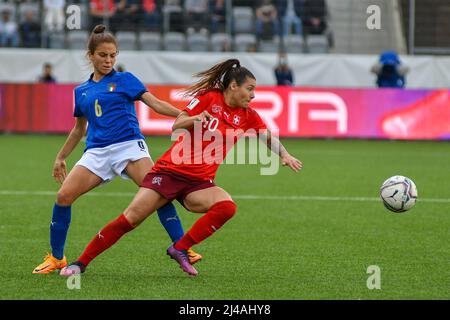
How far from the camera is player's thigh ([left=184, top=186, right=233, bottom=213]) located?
699 centimetres

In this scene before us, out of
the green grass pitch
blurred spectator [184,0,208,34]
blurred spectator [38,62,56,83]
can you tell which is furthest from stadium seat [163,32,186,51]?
the green grass pitch

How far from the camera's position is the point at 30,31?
80.5 ft

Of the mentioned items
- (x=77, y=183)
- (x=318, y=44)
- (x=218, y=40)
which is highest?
(x=218, y=40)

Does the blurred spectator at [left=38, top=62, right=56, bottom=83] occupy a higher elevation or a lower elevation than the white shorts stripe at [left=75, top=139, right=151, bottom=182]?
higher

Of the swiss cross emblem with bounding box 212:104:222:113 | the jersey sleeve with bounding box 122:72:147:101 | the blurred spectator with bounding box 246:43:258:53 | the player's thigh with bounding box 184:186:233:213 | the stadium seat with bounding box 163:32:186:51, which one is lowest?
the player's thigh with bounding box 184:186:233:213

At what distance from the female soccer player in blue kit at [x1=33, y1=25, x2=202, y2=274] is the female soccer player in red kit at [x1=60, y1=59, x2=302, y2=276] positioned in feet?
0.98

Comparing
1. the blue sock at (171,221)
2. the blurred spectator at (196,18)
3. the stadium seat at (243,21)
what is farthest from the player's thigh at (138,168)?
the stadium seat at (243,21)

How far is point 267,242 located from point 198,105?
2.27 metres

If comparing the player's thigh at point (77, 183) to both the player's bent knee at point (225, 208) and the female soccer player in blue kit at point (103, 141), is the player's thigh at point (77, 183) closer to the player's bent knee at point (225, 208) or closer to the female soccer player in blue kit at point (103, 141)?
the female soccer player in blue kit at point (103, 141)

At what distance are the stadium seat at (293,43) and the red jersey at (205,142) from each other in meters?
18.1

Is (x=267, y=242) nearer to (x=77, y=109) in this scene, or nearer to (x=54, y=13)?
(x=77, y=109)

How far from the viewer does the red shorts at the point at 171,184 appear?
6957 mm

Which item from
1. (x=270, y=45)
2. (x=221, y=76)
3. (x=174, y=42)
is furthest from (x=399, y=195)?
(x=174, y=42)

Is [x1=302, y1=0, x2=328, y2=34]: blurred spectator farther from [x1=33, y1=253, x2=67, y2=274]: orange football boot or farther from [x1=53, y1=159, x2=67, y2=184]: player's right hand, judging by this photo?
[x1=33, y1=253, x2=67, y2=274]: orange football boot
